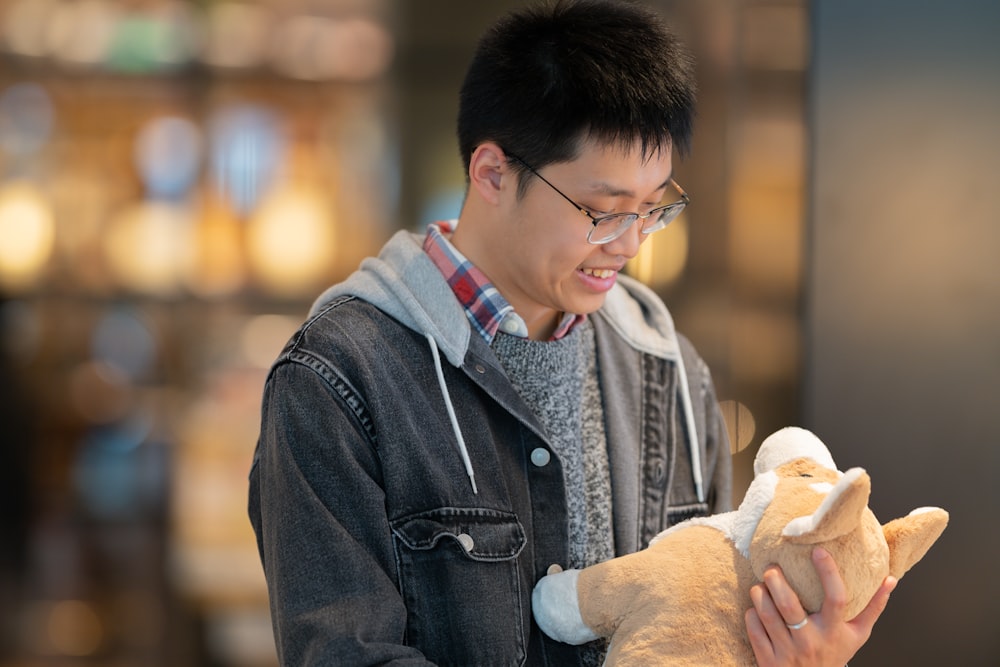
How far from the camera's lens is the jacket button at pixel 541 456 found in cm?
143

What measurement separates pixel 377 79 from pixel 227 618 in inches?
63.1

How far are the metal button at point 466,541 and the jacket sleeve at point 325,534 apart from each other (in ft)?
0.26

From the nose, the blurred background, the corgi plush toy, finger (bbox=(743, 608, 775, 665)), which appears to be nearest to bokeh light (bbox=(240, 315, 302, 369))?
the blurred background

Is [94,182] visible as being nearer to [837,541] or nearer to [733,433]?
[733,433]

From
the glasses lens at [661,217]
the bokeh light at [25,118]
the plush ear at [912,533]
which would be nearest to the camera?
the plush ear at [912,533]

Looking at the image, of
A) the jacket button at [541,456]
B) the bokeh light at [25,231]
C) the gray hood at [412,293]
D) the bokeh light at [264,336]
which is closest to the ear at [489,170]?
the gray hood at [412,293]

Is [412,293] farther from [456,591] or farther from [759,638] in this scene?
[759,638]

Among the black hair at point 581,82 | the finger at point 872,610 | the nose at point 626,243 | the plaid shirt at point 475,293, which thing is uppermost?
the black hair at point 581,82

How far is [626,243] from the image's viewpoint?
1.42m

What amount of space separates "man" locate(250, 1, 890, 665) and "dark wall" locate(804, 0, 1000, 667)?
18.4 inches

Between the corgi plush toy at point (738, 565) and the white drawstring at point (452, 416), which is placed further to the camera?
the white drawstring at point (452, 416)

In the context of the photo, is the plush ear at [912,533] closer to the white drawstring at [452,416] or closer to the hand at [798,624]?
the hand at [798,624]

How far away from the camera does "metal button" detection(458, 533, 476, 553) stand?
135 cm

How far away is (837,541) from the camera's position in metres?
1.19
